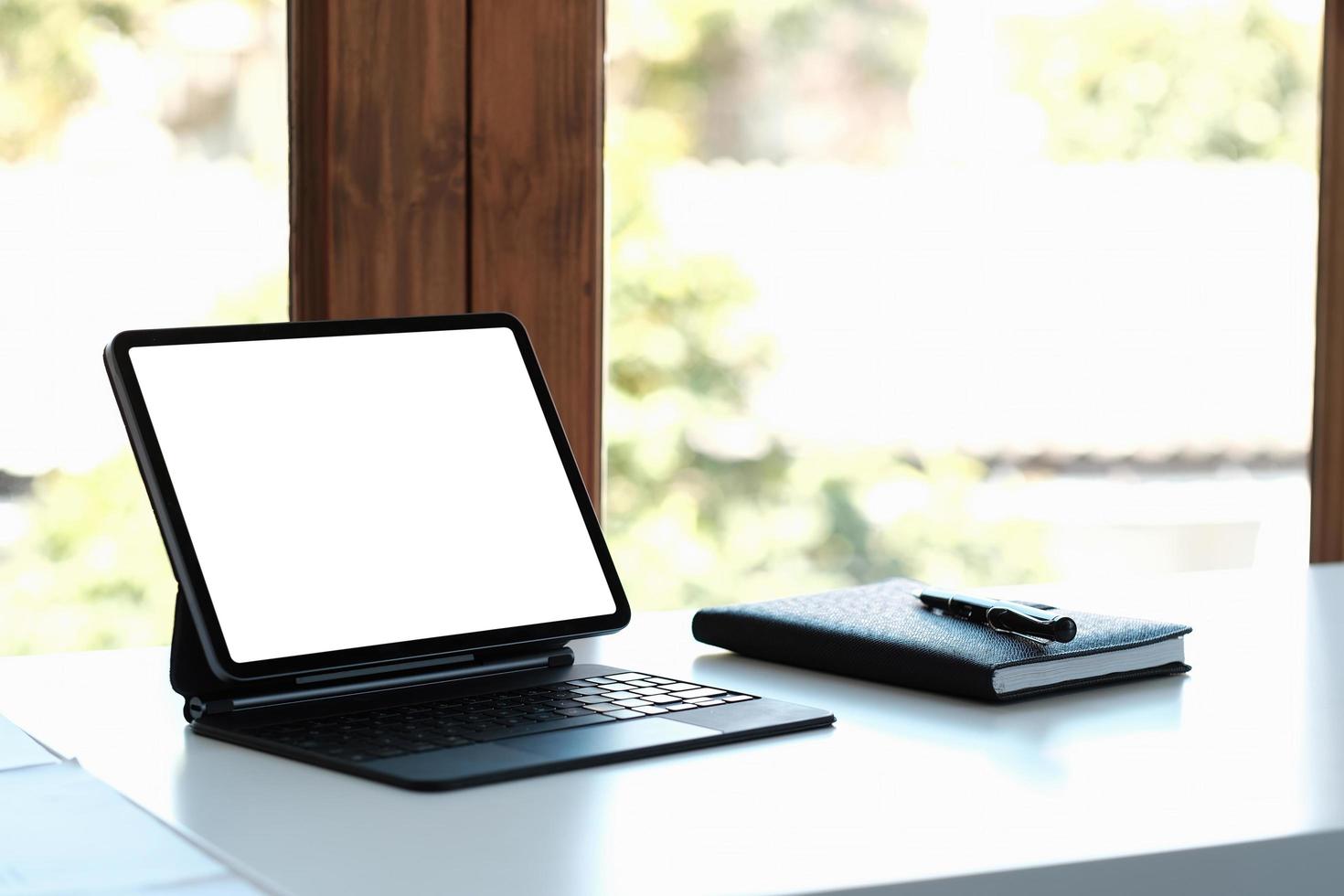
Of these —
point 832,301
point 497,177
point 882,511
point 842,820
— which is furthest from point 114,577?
point 882,511

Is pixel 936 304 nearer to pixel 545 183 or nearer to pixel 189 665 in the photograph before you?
pixel 545 183

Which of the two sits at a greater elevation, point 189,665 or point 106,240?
point 106,240

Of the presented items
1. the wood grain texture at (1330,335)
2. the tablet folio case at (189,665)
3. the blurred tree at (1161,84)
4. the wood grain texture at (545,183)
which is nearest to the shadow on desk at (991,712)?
the tablet folio case at (189,665)

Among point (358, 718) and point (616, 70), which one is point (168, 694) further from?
point (616, 70)

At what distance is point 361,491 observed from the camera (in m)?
0.91

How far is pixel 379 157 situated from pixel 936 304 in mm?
1052

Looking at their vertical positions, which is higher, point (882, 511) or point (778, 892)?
point (778, 892)

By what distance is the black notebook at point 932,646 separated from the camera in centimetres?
89

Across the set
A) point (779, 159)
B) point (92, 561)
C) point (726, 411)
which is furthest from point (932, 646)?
point (726, 411)

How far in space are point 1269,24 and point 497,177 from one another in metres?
1.68

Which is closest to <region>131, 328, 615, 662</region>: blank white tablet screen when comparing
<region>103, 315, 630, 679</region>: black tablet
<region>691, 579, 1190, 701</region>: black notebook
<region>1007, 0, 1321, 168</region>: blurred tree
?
<region>103, 315, 630, 679</region>: black tablet

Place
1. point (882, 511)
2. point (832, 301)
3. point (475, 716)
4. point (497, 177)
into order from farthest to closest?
point (882, 511), point (832, 301), point (497, 177), point (475, 716)

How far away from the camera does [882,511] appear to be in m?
2.52

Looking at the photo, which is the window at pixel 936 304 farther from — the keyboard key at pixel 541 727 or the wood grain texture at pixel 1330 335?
the keyboard key at pixel 541 727
